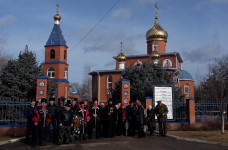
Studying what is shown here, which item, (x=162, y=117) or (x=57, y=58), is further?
(x=57, y=58)

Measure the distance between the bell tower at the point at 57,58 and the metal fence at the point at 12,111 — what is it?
74.1 feet

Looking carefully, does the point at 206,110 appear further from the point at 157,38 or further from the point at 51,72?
the point at 157,38

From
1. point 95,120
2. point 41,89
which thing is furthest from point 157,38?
point 95,120

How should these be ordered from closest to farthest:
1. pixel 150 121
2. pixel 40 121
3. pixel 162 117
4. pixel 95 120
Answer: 1. pixel 40 121
2. pixel 95 120
3. pixel 162 117
4. pixel 150 121

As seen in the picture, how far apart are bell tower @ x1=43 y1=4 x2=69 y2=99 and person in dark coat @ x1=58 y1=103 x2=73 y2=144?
26828mm

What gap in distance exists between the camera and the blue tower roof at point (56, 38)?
123 ft

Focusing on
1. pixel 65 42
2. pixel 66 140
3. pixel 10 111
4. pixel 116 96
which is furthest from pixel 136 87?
pixel 65 42

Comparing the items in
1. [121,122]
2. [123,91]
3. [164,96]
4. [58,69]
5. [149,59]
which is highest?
[149,59]

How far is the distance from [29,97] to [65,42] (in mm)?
21765

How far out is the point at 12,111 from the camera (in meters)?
13.4

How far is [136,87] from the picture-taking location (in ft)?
77.3

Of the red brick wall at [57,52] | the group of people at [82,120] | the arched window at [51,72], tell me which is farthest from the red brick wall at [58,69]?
the group of people at [82,120]

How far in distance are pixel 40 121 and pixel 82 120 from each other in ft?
6.23

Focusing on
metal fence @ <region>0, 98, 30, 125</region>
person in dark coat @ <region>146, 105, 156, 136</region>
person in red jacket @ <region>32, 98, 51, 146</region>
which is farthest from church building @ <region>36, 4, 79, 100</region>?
person in red jacket @ <region>32, 98, 51, 146</region>
